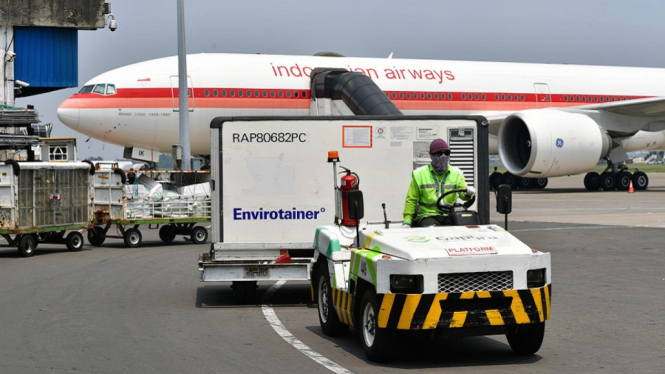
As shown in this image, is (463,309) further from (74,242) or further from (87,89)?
(87,89)

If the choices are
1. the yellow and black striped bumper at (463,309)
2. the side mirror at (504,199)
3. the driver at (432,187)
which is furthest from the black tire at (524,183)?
the yellow and black striped bumper at (463,309)

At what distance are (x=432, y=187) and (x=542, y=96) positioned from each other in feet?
99.5

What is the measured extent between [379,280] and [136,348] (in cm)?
250

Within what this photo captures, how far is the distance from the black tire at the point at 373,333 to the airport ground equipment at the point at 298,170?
11.2ft

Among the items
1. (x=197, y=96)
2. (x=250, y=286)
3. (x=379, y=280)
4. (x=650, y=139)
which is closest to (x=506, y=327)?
(x=379, y=280)

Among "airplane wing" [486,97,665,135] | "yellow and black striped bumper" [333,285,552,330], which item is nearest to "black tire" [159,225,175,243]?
"yellow and black striped bumper" [333,285,552,330]

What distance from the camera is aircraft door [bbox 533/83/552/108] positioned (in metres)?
38.4

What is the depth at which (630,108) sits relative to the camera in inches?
1403

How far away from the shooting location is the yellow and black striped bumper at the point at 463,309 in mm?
7801

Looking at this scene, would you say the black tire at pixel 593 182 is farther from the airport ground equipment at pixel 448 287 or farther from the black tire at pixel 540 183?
the airport ground equipment at pixel 448 287

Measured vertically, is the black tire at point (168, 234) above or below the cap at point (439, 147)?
below

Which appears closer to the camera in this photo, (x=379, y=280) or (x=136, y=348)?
(x=379, y=280)

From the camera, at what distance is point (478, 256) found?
7949mm

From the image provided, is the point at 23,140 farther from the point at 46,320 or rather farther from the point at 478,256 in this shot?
the point at 478,256
